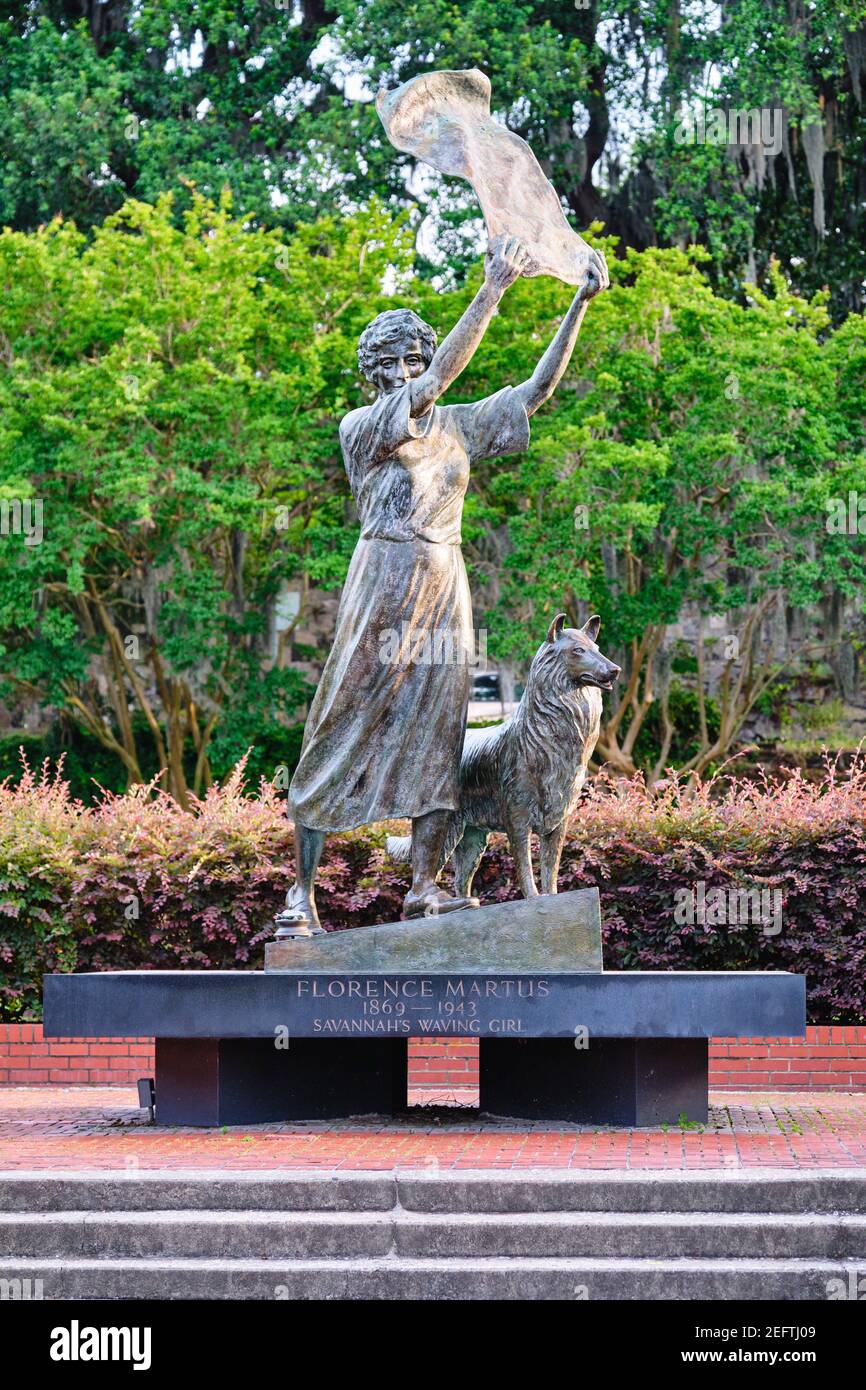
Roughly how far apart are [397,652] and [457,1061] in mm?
3991

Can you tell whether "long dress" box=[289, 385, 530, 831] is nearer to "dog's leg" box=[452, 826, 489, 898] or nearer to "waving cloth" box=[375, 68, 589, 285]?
"dog's leg" box=[452, 826, 489, 898]

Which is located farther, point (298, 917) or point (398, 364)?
point (398, 364)

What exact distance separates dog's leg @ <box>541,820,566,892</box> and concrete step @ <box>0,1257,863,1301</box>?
253 centimetres

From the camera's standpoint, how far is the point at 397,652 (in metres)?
8.64

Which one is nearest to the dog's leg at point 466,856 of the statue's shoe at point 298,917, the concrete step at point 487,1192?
the statue's shoe at point 298,917

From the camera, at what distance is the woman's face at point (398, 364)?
8805 millimetres

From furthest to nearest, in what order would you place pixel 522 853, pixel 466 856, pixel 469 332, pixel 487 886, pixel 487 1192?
1. pixel 487 886
2. pixel 466 856
3. pixel 522 853
4. pixel 469 332
5. pixel 487 1192

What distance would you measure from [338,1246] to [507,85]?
24.9m

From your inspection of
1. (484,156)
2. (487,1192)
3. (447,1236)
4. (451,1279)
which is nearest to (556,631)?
(484,156)

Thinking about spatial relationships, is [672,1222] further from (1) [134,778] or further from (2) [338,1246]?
(1) [134,778]

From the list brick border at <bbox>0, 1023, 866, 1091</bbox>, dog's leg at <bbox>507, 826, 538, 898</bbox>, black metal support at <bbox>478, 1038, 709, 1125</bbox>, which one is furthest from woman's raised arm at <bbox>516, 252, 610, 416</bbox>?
brick border at <bbox>0, 1023, 866, 1091</bbox>

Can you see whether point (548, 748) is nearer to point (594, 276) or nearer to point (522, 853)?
point (522, 853)

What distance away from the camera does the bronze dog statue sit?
859 cm

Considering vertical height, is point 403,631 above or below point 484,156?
below
